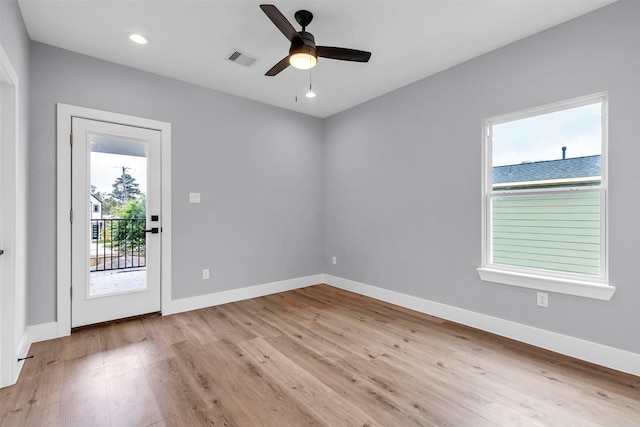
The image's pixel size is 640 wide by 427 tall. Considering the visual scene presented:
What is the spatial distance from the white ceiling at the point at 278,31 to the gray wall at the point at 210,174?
281 mm

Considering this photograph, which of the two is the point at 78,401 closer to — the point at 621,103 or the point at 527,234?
the point at 527,234

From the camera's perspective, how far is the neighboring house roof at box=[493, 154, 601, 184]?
243cm

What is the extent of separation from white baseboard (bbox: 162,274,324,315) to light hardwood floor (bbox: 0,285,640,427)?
379 mm

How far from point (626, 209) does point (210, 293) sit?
415 cm

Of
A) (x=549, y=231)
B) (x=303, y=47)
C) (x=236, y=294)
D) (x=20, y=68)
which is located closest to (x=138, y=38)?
(x=20, y=68)

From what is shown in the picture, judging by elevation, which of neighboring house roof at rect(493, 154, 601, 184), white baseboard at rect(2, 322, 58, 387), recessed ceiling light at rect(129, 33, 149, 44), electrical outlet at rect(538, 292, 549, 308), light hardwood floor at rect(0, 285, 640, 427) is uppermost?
recessed ceiling light at rect(129, 33, 149, 44)

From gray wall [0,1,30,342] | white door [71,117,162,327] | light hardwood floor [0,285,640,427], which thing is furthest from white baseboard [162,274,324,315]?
gray wall [0,1,30,342]

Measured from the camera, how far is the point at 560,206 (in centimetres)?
258

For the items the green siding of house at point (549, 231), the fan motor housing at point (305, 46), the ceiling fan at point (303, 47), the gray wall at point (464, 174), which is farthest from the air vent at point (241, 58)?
the green siding of house at point (549, 231)

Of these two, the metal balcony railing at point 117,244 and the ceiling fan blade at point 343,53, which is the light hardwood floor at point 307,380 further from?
the ceiling fan blade at point 343,53

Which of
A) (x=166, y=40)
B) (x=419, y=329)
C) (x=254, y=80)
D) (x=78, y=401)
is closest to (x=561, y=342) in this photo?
(x=419, y=329)

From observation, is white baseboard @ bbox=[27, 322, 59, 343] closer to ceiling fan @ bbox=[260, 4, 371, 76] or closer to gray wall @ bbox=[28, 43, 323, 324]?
gray wall @ bbox=[28, 43, 323, 324]

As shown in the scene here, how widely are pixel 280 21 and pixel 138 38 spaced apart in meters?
1.54

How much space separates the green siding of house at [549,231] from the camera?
2422mm
